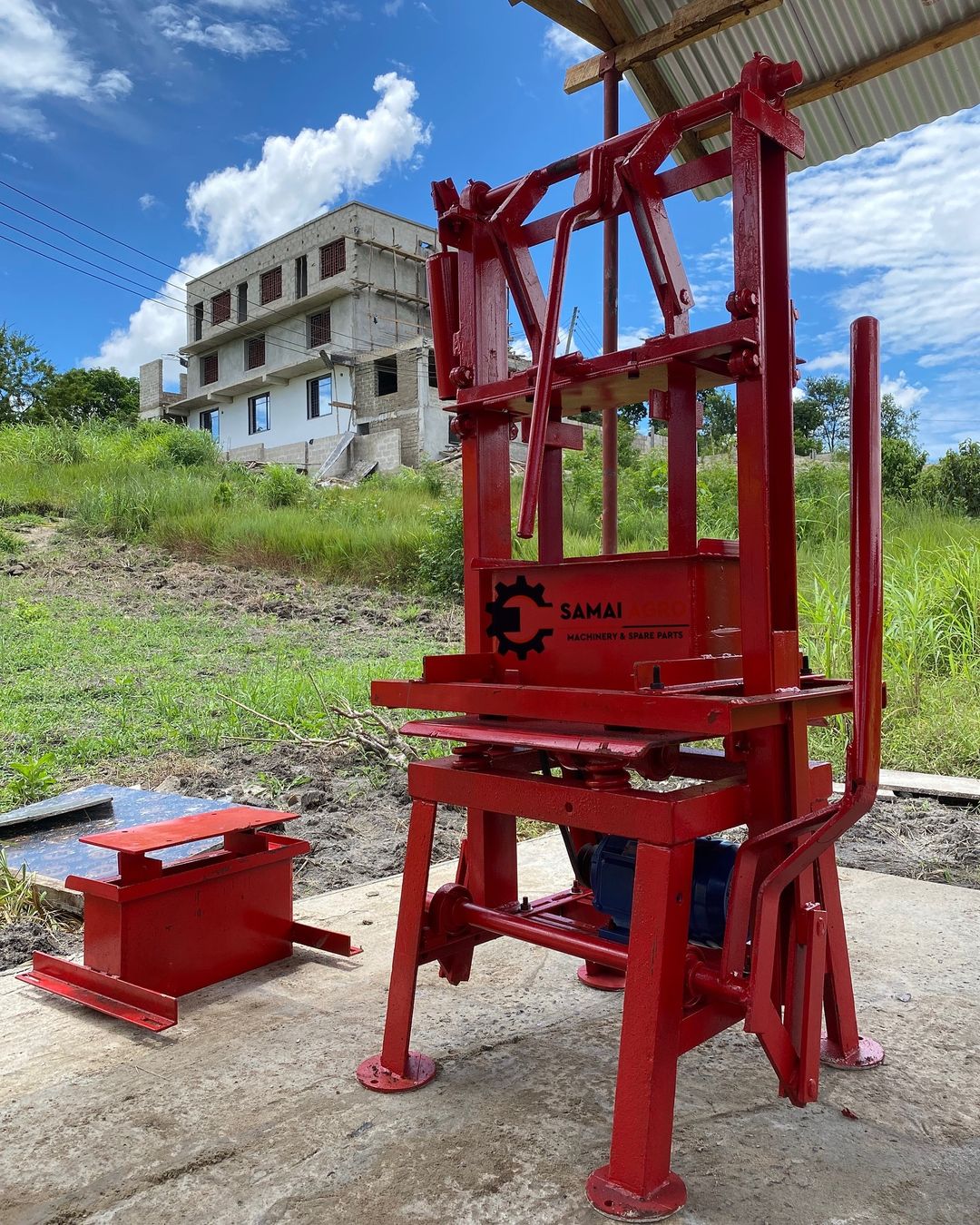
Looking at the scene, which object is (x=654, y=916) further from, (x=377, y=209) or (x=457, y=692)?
(x=377, y=209)

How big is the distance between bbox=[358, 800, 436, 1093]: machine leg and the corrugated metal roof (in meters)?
3.73

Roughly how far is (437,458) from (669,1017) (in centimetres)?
2533

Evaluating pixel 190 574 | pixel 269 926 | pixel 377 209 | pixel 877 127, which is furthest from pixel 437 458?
pixel 269 926

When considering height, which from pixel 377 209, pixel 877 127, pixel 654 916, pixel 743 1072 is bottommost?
pixel 743 1072

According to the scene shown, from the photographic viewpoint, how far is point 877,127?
455 centimetres

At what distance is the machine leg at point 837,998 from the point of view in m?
2.21

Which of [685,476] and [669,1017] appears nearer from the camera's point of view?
[669,1017]

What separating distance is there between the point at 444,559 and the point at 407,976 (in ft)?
31.2

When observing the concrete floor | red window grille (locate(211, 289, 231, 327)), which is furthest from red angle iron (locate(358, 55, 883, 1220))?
red window grille (locate(211, 289, 231, 327))

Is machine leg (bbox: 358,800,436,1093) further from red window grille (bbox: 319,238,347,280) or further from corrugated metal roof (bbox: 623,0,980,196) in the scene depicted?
red window grille (bbox: 319,238,347,280)

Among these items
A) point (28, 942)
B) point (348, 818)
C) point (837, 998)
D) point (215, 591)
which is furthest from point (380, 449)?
point (837, 998)

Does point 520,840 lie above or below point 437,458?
below

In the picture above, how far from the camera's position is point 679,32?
3869mm

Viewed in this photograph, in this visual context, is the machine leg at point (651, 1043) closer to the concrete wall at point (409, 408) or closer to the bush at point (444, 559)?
the bush at point (444, 559)
